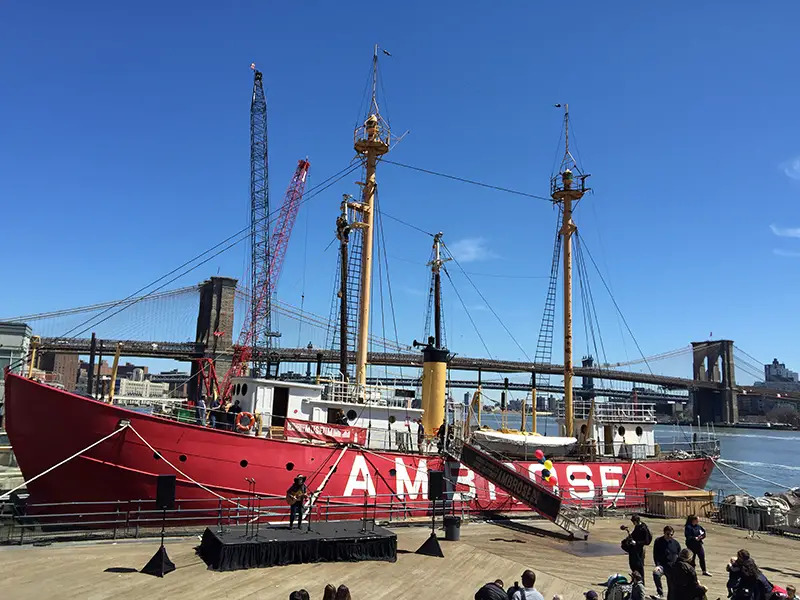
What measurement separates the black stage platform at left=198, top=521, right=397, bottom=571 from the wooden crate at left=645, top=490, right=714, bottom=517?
12.7m

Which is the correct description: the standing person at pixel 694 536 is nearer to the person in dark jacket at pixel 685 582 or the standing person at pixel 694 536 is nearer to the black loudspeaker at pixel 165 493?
the person in dark jacket at pixel 685 582

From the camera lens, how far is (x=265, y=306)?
75125 mm

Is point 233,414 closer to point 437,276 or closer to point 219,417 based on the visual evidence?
point 219,417

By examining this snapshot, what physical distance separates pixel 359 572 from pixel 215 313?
107 m

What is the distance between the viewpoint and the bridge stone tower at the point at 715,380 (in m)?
134

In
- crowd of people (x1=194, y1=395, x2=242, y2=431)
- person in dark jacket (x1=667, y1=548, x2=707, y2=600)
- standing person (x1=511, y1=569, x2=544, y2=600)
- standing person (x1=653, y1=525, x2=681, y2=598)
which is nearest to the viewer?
standing person (x1=511, y1=569, x2=544, y2=600)

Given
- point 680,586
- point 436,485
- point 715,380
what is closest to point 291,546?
point 436,485

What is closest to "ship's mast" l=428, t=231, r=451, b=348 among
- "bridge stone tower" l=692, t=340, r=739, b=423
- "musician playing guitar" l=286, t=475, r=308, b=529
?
"musician playing guitar" l=286, t=475, r=308, b=529

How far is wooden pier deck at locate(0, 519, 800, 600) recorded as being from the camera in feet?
33.6

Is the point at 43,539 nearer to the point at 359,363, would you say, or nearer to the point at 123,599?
the point at 123,599

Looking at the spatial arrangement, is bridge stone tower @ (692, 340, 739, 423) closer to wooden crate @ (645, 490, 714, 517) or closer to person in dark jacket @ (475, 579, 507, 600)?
wooden crate @ (645, 490, 714, 517)

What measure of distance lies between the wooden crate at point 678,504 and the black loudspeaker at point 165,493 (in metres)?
16.9

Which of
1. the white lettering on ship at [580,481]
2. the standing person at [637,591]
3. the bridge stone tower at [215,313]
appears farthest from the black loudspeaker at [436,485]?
the bridge stone tower at [215,313]

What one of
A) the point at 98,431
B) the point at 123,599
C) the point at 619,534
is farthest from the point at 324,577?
the point at 619,534
